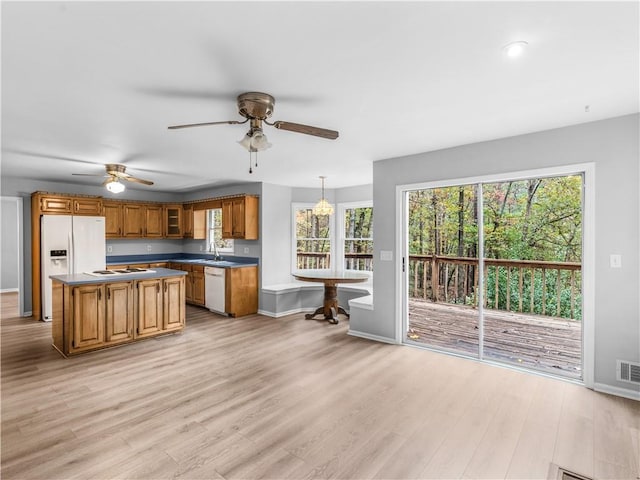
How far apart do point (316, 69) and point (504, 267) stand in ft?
10.8

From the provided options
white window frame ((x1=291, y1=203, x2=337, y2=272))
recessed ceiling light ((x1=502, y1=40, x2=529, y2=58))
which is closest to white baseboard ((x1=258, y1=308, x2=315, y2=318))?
white window frame ((x1=291, y1=203, x2=337, y2=272))

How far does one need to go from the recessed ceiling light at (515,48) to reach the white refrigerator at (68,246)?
6.47 m

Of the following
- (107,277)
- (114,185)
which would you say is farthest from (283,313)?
(114,185)

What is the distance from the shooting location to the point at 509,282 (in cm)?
399

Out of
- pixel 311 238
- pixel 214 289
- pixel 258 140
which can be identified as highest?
pixel 258 140

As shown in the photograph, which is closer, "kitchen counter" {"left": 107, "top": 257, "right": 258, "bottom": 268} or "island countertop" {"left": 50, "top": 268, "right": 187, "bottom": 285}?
"island countertop" {"left": 50, "top": 268, "right": 187, "bottom": 285}

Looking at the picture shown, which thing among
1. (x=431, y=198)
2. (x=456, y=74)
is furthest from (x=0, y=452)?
(x=431, y=198)

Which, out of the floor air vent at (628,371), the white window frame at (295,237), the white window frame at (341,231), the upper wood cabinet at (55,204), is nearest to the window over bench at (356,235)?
the white window frame at (341,231)

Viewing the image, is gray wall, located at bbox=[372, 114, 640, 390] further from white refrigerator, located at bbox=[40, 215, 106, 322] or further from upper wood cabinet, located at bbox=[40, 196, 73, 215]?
upper wood cabinet, located at bbox=[40, 196, 73, 215]

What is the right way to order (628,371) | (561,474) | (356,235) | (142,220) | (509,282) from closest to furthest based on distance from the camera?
(561,474) → (628,371) → (509,282) → (356,235) → (142,220)

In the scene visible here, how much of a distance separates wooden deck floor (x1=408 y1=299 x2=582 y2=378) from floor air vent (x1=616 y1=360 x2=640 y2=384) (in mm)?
375

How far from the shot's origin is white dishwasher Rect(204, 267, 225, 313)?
5.86 metres

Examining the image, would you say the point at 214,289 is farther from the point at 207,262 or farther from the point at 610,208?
the point at 610,208

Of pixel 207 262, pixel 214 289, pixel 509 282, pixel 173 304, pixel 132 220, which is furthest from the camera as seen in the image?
pixel 132 220
